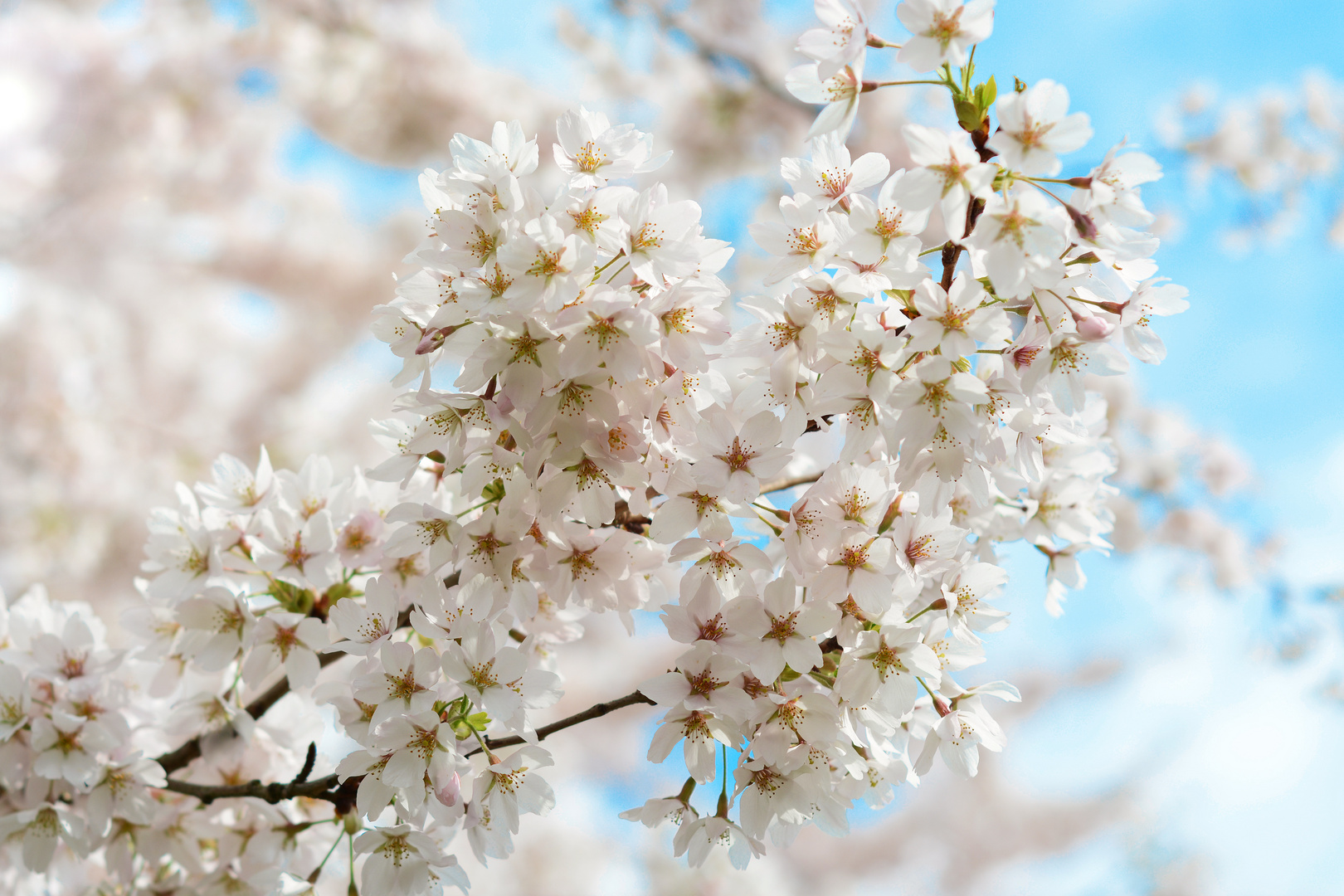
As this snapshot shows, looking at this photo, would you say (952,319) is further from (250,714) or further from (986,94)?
(250,714)

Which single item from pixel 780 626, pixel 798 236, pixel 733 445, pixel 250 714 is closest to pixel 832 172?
pixel 798 236

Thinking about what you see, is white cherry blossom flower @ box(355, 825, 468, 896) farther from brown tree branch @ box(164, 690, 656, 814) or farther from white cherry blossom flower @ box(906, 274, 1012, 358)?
white cherry blossom flower @ box(906, 274, 1012, 358)

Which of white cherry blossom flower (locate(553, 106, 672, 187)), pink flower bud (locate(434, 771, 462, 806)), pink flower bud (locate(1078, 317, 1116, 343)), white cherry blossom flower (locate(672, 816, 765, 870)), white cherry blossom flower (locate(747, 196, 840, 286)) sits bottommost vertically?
white cherry blossom flower (locate(672, 816, 765, 870))

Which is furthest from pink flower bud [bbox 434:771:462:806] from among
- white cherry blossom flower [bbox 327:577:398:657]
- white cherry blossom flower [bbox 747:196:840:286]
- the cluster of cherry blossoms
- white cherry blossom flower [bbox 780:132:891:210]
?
white cherry blossom flower [bbox 780:132:891:210]

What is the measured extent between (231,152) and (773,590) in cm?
676

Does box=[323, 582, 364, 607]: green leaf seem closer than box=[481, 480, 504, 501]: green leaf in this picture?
No

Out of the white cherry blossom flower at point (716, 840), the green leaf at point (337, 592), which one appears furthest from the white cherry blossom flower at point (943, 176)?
the green leaf at point (337, 592)

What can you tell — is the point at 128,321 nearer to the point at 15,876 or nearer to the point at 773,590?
the point at 15,876

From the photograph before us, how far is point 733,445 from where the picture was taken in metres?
0.81

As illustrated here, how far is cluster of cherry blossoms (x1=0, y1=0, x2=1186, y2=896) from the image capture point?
768mm

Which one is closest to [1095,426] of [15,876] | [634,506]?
[634,506]

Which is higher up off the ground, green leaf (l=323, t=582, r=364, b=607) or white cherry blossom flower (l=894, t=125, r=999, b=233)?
white cherry blossom flower (l=894, t=125, r=999, b=233)

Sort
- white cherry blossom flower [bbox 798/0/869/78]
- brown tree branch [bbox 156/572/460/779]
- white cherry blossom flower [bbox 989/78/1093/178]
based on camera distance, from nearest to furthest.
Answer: white cherry blossom flower [bbox 989/78/1093/178] < white cherry blossom flower [bbox 798/0/869/78] < brown tree branch [bbox 156/572/460/779]

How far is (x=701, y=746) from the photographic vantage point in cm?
85
